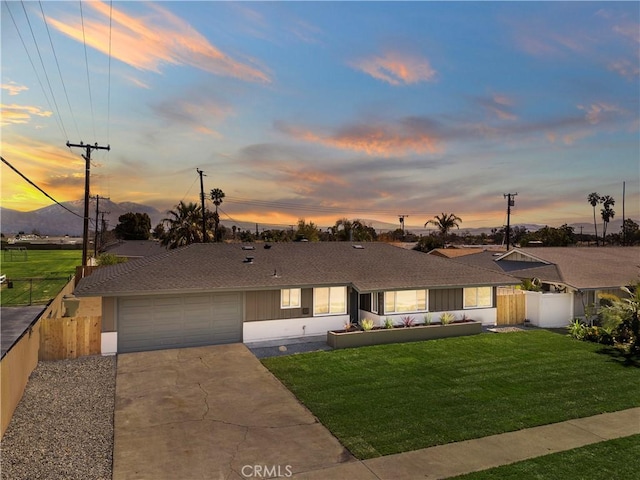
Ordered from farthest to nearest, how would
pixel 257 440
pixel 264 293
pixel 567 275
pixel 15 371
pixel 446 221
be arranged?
pixel 446 221 < pixel 567 275 < pixel 264 293 < pixel 15 371 < pixel 257 440

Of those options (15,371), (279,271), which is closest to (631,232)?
(279,271)

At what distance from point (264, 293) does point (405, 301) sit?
752cm

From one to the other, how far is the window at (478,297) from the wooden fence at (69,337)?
18541 mm

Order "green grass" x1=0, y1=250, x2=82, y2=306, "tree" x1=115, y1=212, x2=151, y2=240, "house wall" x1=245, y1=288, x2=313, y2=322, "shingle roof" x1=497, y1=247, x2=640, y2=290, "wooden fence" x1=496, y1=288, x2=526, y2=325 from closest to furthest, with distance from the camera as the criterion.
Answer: "house wall" x1=245, y1=288, x2=313, y2=322
"wooden fence" x1=496, y1=288, x2=526, y2=325
"shingle roof" x1=497, y1=247, x2=640, y2=290
"green grass" x1=0, y1=250, x2=82, y2=306
"tree" x1=115, y1=212, x2=151, y2=240

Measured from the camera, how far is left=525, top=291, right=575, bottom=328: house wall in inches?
912

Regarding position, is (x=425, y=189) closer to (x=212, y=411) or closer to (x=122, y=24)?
(x=122, y=24)

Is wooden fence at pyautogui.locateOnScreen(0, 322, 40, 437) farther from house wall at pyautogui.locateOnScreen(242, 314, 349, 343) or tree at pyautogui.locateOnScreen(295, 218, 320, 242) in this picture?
tree at pyautogui.locateOnScreen(295, 218, 320, 242)

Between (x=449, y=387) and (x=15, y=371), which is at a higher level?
(x=15, y=371)

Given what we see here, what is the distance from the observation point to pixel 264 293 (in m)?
19.6

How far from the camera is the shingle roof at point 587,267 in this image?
2414 centimetres

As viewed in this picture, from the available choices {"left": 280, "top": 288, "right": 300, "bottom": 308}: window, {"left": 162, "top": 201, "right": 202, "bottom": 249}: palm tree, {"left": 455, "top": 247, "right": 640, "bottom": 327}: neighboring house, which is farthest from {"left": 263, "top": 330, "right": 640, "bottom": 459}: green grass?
{"left": 162, "top": 201, "right": 202, "bottom": 249}: palm tree

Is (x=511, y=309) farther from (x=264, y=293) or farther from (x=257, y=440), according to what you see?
(x=257, y=440)

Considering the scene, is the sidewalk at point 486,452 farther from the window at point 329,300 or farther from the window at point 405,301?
the window at point 329,300

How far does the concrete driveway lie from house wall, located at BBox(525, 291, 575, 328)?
16604 millimetres
